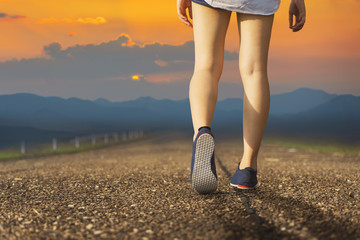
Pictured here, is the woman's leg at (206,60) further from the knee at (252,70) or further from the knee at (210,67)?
the knee at (252,70)

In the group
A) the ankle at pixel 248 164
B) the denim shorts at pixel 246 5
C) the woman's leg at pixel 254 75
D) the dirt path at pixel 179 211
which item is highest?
the denim shorts at pixel 246 5

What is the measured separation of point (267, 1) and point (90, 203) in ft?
5.13

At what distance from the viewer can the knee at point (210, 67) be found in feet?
7.06

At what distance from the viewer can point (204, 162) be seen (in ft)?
6.52

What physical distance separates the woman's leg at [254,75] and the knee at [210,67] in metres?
0.15

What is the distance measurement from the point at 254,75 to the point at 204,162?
2.05 feet

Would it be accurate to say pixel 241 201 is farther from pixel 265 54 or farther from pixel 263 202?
pixel 265 54

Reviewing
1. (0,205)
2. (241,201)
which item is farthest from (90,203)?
(241,201)

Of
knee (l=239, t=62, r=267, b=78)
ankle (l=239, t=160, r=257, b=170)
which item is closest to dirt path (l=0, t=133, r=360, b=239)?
ankle (l=239, t=160, r=257, b=170)

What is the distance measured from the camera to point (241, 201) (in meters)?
1.99

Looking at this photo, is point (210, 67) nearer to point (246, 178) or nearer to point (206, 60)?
point (206, 60)

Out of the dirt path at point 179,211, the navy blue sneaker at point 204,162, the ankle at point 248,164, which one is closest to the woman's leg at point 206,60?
the navy blue sneaker at point 204,162

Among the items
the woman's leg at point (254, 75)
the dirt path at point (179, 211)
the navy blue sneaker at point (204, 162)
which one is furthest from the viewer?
the woman's leg at point (254, 75)

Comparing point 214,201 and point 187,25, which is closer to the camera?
point 214,201
